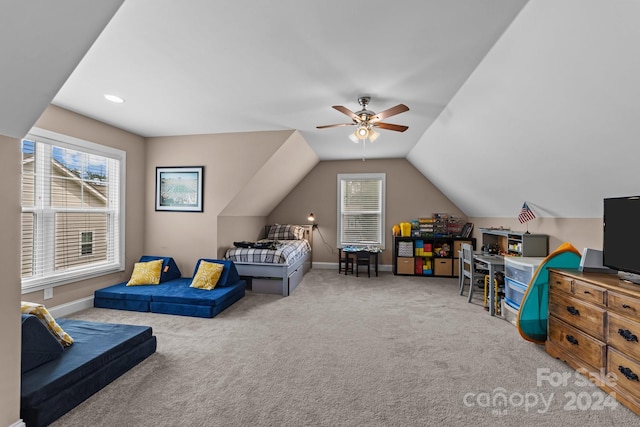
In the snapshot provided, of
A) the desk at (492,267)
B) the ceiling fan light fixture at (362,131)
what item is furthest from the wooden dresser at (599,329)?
the ceiling fan light fixture at (362,131)

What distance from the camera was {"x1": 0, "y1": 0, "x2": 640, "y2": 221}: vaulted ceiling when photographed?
4.44 ft

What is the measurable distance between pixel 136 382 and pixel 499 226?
16.6 ft

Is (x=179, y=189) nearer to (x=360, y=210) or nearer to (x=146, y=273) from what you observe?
(x=146, y=273)

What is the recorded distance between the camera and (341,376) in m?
2.14

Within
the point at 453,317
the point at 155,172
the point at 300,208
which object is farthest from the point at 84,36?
the point at 300,208

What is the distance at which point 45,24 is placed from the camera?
1158 mm

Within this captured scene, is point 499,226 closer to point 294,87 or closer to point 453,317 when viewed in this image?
point 453,317

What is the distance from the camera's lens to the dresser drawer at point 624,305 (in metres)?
1.74

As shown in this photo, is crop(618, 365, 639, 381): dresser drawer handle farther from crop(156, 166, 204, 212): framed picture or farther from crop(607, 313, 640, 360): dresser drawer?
crop(156, 166, 204, 212): framed picture

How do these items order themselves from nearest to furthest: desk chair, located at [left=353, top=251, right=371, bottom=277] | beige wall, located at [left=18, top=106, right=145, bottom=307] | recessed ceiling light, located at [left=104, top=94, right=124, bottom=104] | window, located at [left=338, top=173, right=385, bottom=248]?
recessed ceiling light, located at [left=104, top=94, right=124, bottom=104], beige wall, located at [left=18, top=106, right=145, bottom=307], desk chair, located at [left=353, top=251, right=371, bottom=277], window, located at [left=338, top=173, right=385, bottom=248]

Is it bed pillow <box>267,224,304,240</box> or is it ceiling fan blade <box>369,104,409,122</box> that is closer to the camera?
ceiling fan blade <box>369,104,409,122</box>

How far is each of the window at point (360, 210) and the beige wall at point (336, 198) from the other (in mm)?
136

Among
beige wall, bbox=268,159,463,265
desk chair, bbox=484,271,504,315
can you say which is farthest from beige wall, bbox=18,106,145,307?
desk chair, bbox=484,271,504,315

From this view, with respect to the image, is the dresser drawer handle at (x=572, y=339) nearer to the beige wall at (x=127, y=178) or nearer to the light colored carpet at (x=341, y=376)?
the light colored carpet at (x=341, y=376)
